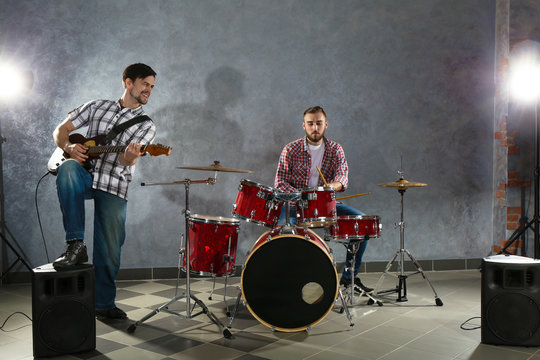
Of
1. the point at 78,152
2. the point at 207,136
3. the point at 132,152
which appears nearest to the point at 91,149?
the point at 78,152

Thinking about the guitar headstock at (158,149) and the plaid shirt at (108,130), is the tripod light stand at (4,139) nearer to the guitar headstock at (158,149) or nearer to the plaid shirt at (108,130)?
the plaid shirt at (108,130)

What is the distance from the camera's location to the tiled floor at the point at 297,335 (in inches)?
113

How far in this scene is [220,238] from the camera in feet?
11.3

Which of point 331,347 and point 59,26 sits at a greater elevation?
point 59,26

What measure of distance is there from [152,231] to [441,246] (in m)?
3.42

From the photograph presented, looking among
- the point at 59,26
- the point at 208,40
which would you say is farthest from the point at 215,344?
the point at 59,26

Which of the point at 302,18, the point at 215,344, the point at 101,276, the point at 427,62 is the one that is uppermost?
the point at 302,18

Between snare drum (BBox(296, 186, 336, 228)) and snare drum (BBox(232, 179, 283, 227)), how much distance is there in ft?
0.74

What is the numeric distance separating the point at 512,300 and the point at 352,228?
51.3 inches

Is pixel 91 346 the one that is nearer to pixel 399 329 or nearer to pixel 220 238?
pixel 220 238

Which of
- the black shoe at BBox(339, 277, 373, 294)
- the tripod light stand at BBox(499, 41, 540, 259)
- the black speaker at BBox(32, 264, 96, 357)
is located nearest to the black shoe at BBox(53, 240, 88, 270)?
the black speaker at BBox(32, 264, 96, 357)

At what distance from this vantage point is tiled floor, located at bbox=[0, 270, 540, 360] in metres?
2.88

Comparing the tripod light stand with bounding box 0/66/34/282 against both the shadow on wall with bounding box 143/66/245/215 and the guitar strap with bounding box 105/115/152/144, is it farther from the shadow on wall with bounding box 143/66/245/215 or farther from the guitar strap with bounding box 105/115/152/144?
the guitar strap with bounding box 105/115/152/144

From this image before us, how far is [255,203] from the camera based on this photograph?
350 centimetres
